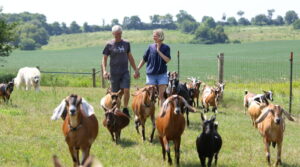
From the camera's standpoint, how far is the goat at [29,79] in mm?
20750

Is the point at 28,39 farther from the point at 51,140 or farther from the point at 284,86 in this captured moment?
the point at 51,140

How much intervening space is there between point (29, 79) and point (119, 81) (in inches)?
474

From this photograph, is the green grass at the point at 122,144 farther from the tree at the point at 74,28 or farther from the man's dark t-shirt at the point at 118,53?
the tree at the point at 74,28

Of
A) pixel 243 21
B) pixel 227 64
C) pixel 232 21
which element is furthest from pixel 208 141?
pixel 232 21

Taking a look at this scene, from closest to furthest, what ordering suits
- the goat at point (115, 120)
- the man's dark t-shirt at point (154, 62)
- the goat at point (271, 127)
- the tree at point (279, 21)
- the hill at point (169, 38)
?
the goat at point (271, 127) < the goat at point (115, 120) < the man's dark t-shirt at point (154, 62) < the hill at point (169, 38) < the tree at point (279, 21)

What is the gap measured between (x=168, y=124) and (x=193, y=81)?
1022 cm

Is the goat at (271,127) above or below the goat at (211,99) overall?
above

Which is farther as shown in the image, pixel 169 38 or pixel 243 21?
pixel 243 21

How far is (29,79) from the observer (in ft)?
70.6

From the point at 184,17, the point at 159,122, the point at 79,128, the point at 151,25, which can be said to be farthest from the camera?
the point at 184,17

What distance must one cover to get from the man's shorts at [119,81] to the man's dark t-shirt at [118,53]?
3.9 inches

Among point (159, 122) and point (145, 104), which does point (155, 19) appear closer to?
point (145, 104)

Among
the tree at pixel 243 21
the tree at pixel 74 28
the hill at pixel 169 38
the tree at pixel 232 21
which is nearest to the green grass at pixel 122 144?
the hill at pixel 169 38

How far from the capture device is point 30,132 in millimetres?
10859
